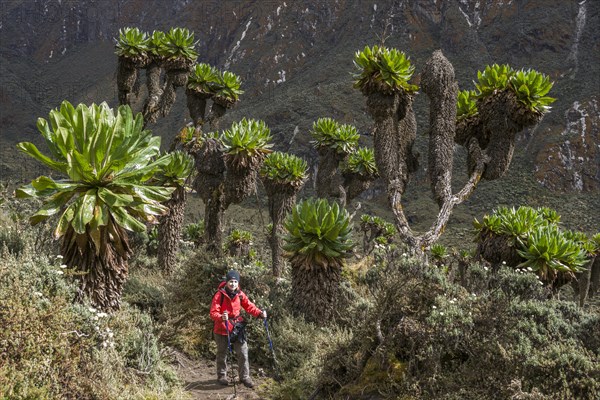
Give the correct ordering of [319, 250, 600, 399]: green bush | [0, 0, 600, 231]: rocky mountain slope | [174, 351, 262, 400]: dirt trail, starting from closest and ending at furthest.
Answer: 1. [319, 250, 600, 399]: green bush
2. [174, 351, 262, 400]: dirt trail
3. [0, 0, 600, 231]: rocky mountain slope

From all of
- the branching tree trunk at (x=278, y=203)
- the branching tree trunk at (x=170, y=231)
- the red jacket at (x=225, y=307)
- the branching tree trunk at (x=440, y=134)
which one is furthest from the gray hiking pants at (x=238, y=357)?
the branching tree trunk at (x=170, y=231)

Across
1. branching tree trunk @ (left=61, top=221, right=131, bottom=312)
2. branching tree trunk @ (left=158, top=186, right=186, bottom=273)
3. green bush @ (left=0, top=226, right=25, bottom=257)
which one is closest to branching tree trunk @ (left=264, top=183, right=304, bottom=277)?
branching tree trunk @ (left=158, top=186, right=186, bottom=273)

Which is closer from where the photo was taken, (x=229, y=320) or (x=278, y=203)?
(x=229, y=320)

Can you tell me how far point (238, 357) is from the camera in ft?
20.5

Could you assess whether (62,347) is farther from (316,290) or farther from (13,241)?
(316,290)

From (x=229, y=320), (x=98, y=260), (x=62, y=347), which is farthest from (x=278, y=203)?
(x=62, y=347)

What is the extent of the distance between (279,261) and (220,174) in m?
2.54

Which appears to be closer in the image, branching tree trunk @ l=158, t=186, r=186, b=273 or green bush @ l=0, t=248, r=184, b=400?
green bush @ l=0, t=248, r=184, b=400

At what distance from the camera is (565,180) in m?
62.5

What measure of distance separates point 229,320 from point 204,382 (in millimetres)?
941

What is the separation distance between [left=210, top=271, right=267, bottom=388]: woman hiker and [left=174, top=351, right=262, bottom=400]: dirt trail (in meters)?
0.13

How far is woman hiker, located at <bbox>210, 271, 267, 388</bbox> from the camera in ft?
20.3

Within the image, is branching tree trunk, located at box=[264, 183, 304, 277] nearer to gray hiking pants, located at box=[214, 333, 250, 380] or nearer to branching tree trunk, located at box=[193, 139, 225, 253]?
branching tree trunk, located at box=[193, 139, 225, 253]

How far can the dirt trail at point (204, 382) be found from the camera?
5883 millimetres
